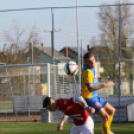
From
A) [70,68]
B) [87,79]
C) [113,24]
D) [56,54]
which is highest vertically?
[113,24]

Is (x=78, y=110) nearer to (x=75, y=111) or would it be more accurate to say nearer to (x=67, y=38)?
(x=75, y=111)

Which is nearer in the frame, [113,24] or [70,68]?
[70,68]

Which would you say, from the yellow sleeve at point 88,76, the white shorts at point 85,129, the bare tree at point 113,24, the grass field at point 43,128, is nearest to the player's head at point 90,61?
the yellow sleeve at point 88,76

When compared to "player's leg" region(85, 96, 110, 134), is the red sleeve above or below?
above

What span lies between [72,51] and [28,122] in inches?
96.6

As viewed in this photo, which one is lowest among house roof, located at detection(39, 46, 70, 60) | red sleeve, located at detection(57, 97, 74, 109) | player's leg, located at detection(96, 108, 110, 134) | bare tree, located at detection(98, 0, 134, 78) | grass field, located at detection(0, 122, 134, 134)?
grass field, located at detection(0, 122, 134, 134)

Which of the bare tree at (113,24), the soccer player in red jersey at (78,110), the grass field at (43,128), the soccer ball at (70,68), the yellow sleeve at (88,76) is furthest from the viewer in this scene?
the bare tree at (113,24)

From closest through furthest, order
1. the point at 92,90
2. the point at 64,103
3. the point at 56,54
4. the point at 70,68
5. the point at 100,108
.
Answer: the point at 64,103, the point at 92,90, the point at 100,108, the point at 70,68, the point at 56,54

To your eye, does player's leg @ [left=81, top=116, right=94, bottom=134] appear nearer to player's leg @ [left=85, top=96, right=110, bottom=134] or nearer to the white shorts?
the white shorts

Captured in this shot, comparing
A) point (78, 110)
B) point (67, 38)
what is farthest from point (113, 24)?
point (78, 110)

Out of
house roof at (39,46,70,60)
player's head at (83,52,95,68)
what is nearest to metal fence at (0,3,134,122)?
house roof at (39,46,70,60)

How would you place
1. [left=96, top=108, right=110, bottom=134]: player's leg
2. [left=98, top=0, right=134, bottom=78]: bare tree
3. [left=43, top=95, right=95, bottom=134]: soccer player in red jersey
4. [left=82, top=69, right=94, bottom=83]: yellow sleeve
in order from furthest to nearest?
[left=98, top=0, right=134, bottom=78]: bare tree, [left=96, top=108, right=110, bottom=134]: player's leg, [left=82, top=69, right=94, bottom=83]: yellow sleeve, [left=43, top=95, right=95, bottom=134]: soccer player in red jersey

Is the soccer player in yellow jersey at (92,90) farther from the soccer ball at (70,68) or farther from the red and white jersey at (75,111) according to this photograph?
the soccer ball at (70,68)

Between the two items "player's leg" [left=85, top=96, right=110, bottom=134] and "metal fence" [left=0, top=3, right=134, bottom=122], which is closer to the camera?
"player's leg" [left=85, top=96, right=110, bottom=134]
